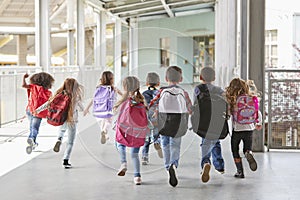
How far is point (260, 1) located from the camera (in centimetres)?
643

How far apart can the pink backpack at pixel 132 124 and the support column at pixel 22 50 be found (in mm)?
6138

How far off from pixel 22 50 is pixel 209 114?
6797 mm

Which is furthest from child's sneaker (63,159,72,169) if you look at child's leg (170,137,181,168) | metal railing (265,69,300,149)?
metal railing (265,69,300,149)

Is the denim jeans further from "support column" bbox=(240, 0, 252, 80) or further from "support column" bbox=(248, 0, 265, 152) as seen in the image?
"support column" bbox=(240, 0, 252, 80)

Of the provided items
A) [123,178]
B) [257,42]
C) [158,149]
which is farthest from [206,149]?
[257,42]

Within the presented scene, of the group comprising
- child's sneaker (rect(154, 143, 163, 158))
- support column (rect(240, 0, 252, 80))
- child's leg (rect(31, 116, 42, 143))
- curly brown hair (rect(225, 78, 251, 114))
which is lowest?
child's sneaker (rect(154, 143, 163, 158))

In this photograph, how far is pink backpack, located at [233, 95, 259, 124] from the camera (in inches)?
196

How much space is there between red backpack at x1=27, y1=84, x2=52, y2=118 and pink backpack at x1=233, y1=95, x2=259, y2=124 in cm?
245

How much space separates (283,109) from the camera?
21.8ft

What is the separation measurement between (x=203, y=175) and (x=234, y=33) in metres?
6.20

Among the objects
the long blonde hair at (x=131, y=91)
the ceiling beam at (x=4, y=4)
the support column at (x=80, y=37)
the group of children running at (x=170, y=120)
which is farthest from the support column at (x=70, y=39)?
the long blonde hair at (x=131, y=91)

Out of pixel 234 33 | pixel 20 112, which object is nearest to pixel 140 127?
pixel 20 112

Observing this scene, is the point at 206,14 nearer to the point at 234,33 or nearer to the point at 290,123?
the point at 234,33

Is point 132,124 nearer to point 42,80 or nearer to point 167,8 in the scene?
point 42,80
